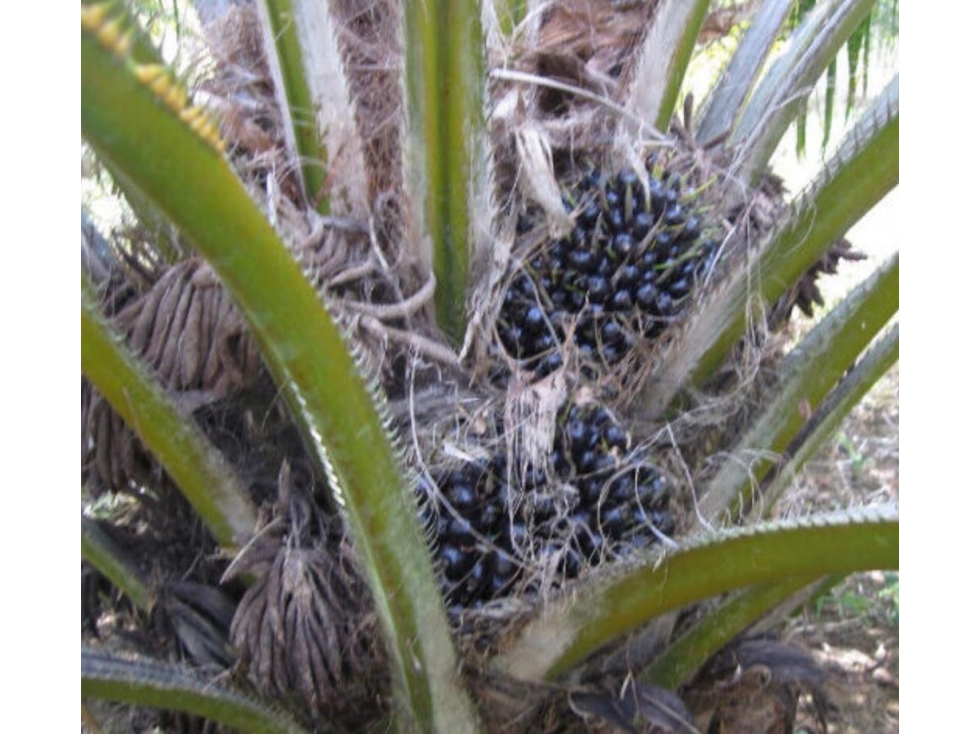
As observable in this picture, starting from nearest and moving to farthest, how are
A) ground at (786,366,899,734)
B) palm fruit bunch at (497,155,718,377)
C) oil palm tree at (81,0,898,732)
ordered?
1. oil palm tree at (81,0,898,732)
2. palm fruit bunch at (497,155,718,377)
3. ground at (786,366,899,734)

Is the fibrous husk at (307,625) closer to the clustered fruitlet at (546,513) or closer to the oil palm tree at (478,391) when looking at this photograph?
the oil palm tree at (478,391)

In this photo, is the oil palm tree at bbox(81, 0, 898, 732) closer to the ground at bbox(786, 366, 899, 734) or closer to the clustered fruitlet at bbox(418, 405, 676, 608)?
the clustered fruitlet at bbox(418, 405, 676, 608)

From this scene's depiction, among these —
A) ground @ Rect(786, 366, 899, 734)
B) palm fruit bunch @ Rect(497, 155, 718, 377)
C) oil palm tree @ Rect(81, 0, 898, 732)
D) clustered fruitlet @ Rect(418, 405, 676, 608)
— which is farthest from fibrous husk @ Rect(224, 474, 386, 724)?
ground @ Rect(786, 366, 899, 734)

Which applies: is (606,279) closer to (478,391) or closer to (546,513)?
(478,391)

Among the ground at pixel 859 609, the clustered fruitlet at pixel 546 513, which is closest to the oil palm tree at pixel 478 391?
the clustered fruitlet at pixel 546 513

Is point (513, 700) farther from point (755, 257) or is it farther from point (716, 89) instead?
point (716, 89)
